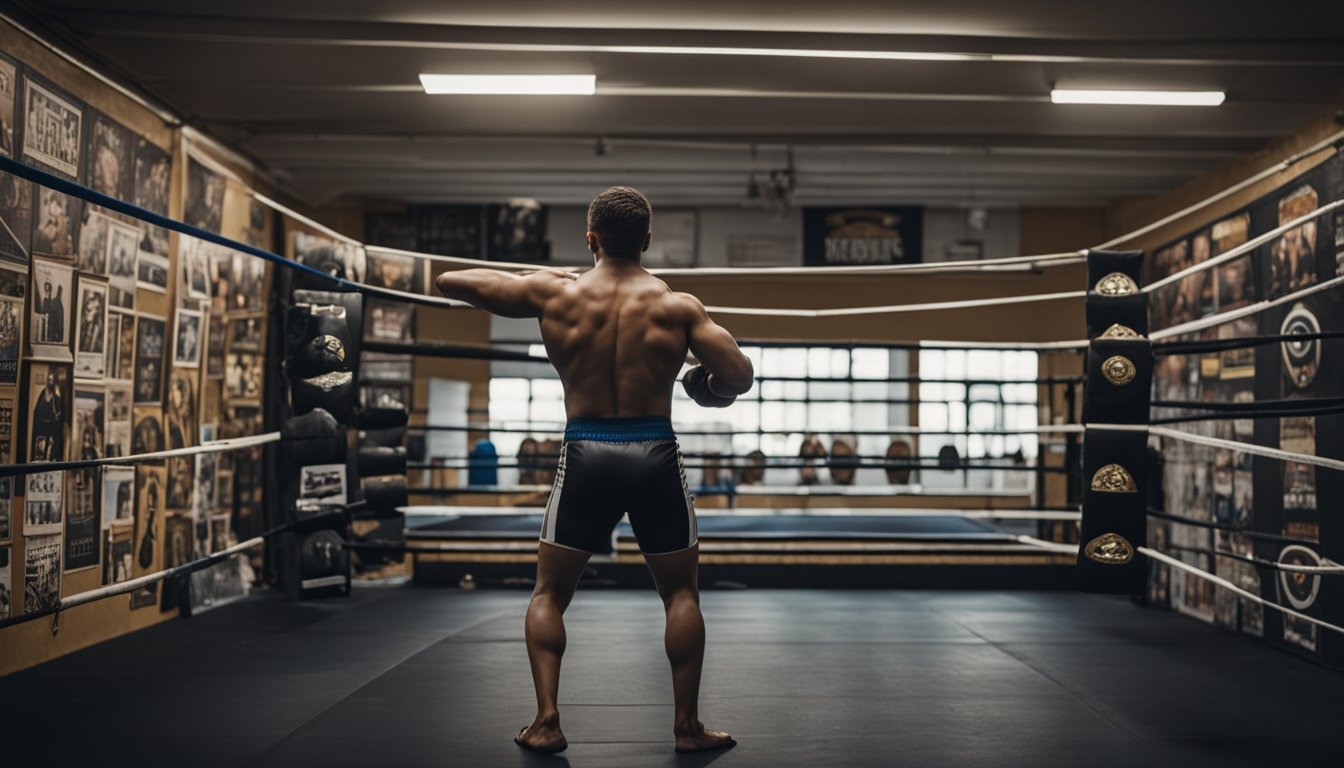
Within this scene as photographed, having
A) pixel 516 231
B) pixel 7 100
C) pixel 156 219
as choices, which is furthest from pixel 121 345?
pixel 516 231

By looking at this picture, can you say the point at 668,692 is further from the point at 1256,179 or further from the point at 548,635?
the point at 1256,179

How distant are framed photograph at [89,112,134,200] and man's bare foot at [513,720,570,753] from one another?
2.81m

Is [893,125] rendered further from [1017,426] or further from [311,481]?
[1017,426]

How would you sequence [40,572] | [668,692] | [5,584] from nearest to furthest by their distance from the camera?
[668,692] → [5,584] → [40,572]

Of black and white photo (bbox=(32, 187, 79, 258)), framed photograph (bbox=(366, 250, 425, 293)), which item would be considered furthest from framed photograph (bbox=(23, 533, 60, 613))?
framed photograph (bbox=(366, 250, 425, 293))

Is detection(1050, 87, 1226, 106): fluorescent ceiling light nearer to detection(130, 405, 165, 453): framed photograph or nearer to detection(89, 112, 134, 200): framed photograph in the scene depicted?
detection(89, 112, 134, 200): framed photograph

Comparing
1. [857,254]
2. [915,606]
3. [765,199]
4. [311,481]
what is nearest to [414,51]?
[311,481]

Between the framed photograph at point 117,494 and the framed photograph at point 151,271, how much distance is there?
75 cm

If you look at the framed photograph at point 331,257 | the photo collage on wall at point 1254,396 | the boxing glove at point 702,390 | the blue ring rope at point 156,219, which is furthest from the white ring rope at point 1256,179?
the framed photograph at point 331,257

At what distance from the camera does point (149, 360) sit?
4.27 m

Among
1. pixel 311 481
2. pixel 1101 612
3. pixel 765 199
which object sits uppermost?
pixel 765 199

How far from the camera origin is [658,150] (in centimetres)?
571

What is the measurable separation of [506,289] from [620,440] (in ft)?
1.42

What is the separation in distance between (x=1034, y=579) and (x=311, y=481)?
3754mm
